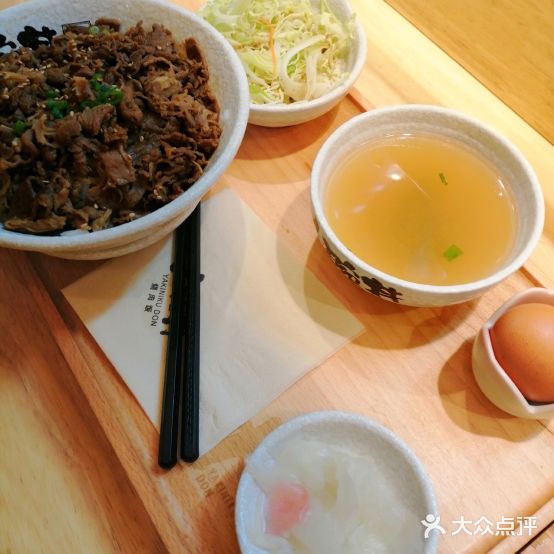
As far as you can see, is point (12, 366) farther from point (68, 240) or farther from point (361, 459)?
point (361, 459)

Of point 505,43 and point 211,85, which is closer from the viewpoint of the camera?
point 211,85

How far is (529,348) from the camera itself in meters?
0.98

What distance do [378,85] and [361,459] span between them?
121 centimetres

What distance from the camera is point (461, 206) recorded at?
1257 millimetres

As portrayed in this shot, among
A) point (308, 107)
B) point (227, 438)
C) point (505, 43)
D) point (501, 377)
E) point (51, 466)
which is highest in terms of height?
point (505, 43)

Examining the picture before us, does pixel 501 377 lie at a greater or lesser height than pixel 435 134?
lesser

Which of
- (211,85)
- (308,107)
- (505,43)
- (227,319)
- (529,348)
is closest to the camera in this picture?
(529,348)

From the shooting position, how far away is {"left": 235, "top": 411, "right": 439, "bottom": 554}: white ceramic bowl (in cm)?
92

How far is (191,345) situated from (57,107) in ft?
2.00

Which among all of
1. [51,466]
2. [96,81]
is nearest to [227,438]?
[51,466]

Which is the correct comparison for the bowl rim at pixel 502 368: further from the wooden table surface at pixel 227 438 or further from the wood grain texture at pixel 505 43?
the wood grain texture at pixel 505 43

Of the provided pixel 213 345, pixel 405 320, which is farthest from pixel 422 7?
pixel 213 345

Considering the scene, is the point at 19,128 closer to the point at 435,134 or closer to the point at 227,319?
the point at 227,319

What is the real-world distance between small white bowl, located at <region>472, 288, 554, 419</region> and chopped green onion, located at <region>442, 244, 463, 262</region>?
0.57 feet
